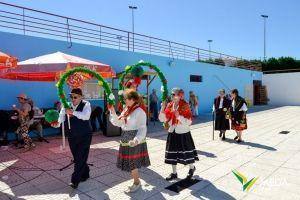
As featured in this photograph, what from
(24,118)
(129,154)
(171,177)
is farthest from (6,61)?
(171,177)

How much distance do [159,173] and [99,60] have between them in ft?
24.6

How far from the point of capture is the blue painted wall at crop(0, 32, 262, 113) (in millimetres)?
9171

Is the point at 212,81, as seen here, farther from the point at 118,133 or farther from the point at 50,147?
the point at 50,147

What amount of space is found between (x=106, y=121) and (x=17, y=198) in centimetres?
544

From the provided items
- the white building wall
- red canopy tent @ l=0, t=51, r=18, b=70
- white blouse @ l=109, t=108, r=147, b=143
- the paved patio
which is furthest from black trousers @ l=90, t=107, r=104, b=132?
the white building wall

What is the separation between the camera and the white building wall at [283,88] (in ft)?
88.6

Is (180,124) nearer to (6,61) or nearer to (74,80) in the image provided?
(74,80)

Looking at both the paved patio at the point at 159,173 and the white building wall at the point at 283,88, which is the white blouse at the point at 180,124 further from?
the white building wall at the point at 283,88

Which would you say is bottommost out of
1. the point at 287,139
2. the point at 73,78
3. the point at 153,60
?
the point at 287,139

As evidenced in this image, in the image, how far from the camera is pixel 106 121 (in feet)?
31.9

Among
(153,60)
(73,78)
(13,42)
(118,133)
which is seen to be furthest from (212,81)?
(73,78)

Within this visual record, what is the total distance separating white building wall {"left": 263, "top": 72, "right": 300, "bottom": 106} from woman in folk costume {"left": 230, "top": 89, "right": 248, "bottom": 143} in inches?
842

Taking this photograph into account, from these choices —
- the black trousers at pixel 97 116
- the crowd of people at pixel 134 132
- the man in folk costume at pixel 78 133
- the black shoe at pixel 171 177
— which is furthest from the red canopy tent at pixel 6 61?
the black trousers at pixel 97 116

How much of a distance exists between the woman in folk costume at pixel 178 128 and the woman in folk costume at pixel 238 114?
13.1 feet
